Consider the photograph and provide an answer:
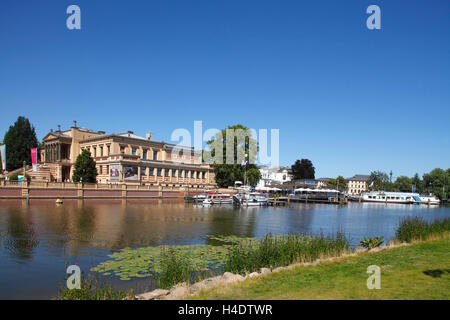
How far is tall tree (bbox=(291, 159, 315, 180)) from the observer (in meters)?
142

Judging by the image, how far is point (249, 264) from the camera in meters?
14.1

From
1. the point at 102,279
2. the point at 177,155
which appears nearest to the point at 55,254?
the point at 102,279

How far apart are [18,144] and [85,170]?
37.2 metres

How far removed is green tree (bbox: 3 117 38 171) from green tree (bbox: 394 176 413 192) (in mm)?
155179

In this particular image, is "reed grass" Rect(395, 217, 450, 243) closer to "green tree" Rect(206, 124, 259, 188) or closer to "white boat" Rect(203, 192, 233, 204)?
"white boat" Rect(203, 192, 233, 204)

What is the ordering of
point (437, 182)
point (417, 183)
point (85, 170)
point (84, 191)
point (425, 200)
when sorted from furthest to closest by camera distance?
point (417, 183) < point (437, 182) < point (425, 200) < point (85, 170) < point (84, 191)

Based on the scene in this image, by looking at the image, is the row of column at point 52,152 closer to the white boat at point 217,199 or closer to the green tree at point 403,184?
the white boat at point 217,199

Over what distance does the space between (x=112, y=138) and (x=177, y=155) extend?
70.1ft

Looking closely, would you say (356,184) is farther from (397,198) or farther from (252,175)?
(252,175)

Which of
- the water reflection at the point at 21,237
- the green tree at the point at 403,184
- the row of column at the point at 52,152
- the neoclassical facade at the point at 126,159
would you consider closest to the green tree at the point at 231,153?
the neoclassical facade at the point at 126,159

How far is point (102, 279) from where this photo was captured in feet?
48.6

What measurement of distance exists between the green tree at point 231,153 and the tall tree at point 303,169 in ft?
Answer: 178

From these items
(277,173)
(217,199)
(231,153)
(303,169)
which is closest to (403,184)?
(303,169)
